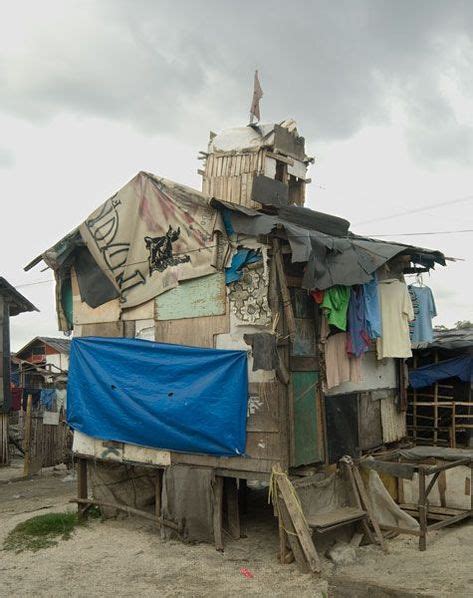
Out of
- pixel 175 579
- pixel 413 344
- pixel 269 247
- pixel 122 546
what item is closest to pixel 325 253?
pixel 269 247

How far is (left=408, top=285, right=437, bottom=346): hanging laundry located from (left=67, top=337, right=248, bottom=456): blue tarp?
14.5 feet

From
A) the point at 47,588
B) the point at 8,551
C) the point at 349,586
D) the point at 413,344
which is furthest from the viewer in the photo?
the point at 413,344

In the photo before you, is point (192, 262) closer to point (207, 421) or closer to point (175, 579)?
point (207, 421)

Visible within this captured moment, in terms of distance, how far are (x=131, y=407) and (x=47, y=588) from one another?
304cm

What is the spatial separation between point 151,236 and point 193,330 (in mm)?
1898

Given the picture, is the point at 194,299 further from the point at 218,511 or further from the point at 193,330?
the point at 218,511

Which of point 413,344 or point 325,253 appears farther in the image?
point 413,344

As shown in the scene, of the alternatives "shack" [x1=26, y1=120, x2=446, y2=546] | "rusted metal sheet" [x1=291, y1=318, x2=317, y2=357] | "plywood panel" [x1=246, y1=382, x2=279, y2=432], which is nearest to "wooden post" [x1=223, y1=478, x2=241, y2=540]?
"shack" [x1=26, y1=120, x2=446, y2=546]

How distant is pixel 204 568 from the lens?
814 cm

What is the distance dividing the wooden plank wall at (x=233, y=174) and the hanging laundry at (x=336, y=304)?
2756 mm

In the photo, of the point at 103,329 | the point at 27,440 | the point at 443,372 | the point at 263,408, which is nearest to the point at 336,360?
the point at 263,408

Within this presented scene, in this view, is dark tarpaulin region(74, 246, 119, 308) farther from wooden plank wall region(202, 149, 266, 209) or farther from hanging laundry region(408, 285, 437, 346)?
hanging laundry region(408, 285, 437, 346)

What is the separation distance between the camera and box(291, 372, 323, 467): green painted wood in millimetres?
8758

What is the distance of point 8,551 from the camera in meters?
9.35
